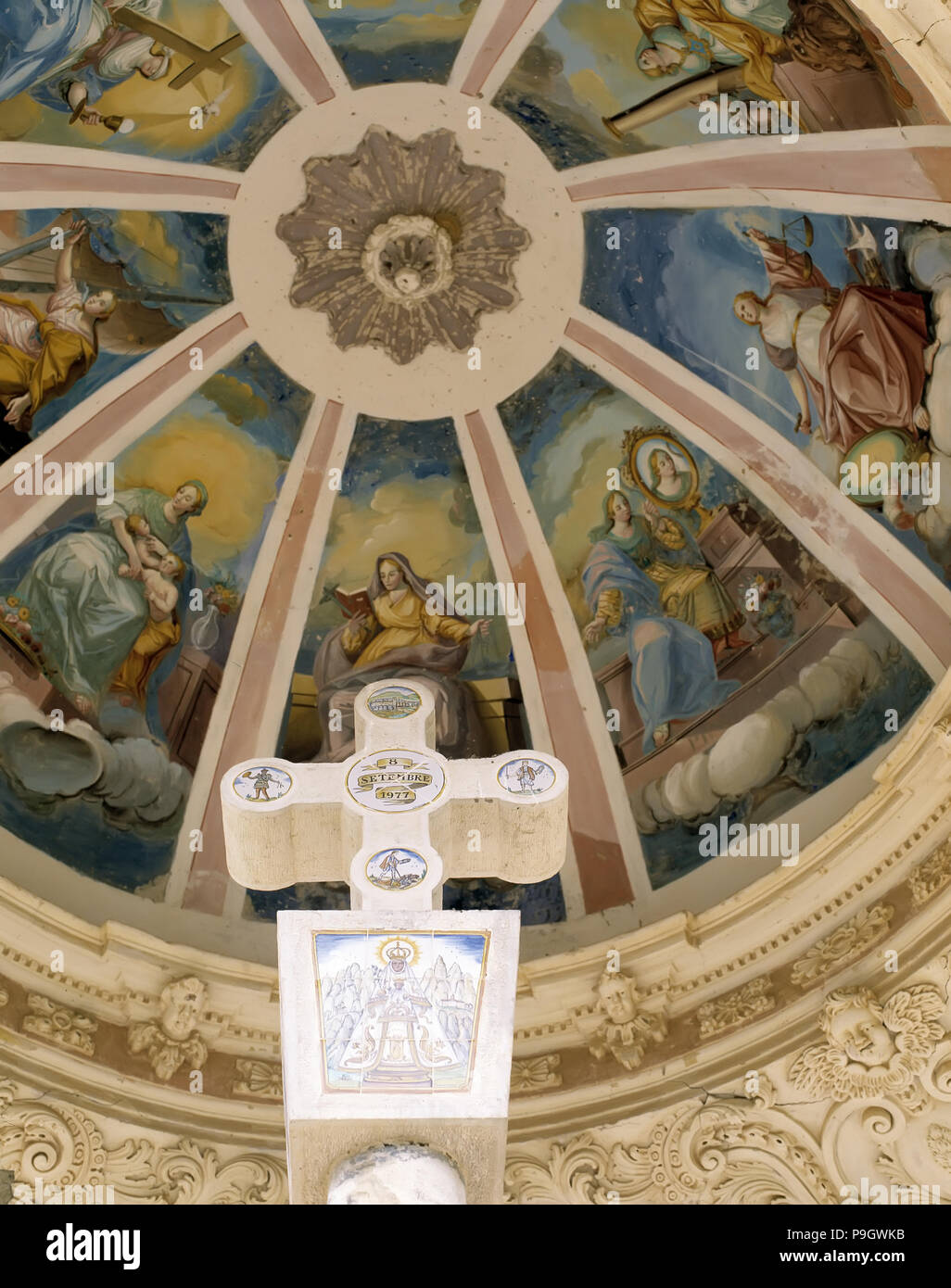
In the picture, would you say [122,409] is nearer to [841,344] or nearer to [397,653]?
[397,653]

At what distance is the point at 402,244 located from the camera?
13984 mm

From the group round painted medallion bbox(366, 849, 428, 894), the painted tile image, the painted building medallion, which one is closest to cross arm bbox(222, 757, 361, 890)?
round painted medallion bbox(366, 849, 428, 894)

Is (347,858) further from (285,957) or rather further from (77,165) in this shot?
(77,165)

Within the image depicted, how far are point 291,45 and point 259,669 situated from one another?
434cm

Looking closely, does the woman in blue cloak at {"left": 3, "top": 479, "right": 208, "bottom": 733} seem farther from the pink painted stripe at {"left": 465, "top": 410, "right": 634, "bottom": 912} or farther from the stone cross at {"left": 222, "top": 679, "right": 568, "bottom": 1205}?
the stone cross at {"left": 222, "top": 679, "right": 568, "bottom": 1205}

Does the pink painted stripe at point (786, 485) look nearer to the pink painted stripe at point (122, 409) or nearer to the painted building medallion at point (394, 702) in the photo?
the pink painted stripe at point (122, 409)

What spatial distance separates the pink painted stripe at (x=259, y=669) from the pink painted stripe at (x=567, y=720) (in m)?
1.19

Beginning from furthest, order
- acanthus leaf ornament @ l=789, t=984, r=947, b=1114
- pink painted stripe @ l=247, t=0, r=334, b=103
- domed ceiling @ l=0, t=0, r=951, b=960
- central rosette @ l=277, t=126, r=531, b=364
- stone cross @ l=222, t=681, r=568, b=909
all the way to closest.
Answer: central rosette @ l=277, t=126, r=531, b=364
pink painted stripe @ l=247, t=0, r=334, b=103
domed ceiling @ l=0, t=0, r=951, b=960
acanthus leaf ornament @ l=789, t=984, r=947, b=1114
stone cross @ l=222, t=681, r=568, b=909

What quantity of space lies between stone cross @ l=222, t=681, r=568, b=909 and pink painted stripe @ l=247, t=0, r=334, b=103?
6.75 metres

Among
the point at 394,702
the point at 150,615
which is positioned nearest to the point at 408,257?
the point at 150,615

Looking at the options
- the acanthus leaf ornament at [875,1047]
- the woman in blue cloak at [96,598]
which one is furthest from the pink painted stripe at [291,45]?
the acanthus leaf ornament at [875,1047]

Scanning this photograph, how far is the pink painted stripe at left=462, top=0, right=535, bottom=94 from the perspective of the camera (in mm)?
12969

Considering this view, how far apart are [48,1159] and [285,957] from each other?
3846 millimetres

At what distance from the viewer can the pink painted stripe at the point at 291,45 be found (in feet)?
42.7
